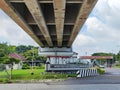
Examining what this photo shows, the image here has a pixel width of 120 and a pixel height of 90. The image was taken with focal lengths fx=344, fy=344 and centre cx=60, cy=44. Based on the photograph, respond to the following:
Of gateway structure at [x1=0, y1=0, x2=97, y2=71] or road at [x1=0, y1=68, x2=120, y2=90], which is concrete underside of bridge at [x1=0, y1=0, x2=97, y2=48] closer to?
gateway structure at [x1=0, y1=0, x2=97, y2=71]

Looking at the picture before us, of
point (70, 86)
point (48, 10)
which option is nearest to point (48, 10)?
point (48, 10)

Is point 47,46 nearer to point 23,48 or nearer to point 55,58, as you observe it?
point 55,58

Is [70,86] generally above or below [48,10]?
below

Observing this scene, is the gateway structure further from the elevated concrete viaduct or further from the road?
the road

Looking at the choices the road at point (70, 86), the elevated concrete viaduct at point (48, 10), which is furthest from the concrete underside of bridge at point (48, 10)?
the road at point (70, 86)

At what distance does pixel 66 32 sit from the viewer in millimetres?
31828

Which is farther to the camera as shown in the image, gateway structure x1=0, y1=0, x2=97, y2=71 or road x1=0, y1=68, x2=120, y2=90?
road x1=0, y1=68, x2=120, y2=90

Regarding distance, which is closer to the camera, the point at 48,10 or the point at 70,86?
the point at 48,10

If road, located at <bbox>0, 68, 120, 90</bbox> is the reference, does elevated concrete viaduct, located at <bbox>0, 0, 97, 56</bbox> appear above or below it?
above

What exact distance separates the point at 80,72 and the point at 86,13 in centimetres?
2812

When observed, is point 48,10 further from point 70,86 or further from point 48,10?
point 70,86

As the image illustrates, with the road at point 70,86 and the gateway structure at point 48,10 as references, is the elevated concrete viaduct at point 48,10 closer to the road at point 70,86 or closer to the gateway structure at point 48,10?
the gateway structure at point 48,10

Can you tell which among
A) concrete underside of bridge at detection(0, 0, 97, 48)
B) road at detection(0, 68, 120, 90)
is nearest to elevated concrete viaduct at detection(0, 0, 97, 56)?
concrete underside of bridge at detection(0, 0, 97, 48)

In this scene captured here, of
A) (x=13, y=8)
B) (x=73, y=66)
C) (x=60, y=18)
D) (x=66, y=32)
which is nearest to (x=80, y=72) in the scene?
(x=73, y=66)
